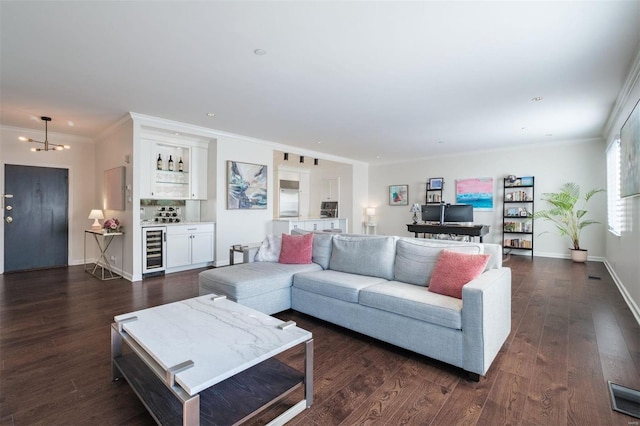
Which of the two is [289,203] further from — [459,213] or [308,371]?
[308,371]

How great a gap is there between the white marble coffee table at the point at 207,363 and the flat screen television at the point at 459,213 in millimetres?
5556

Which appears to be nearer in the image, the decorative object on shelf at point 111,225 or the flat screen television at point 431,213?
the decorative object on shelf at point 111,225

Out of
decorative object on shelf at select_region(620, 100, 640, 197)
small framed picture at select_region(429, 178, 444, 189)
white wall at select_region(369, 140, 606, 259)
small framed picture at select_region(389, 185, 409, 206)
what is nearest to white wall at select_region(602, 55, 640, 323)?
decorative object on shelf at select_region(620, 100, 640, 197)

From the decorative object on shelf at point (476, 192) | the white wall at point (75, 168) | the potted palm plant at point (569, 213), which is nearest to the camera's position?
the white wall at point (75, 168)

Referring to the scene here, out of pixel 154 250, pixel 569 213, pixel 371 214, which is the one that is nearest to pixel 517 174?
pixel 569 213

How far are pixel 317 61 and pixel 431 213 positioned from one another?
4843 mm

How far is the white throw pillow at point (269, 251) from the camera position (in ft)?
12.1

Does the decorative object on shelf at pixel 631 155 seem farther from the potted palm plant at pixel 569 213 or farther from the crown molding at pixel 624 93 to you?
the potted palm plant at pixel 569 213

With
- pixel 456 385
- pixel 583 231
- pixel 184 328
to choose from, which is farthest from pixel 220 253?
pixel 583 231

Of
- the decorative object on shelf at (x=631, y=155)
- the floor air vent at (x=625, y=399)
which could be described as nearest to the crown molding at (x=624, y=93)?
the decorative object on shelf at (x=631, y=155)

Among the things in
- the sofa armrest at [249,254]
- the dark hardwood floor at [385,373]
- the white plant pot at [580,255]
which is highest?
the sofa armrest at [249,254]

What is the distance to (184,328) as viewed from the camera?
1.79 metres

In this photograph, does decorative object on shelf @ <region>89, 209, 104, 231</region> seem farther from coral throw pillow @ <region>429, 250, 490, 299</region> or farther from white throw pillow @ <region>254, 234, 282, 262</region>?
coral throw pillow @ <region>429, 250, 490, 299</region>

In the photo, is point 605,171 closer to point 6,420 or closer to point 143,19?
point 143,19
